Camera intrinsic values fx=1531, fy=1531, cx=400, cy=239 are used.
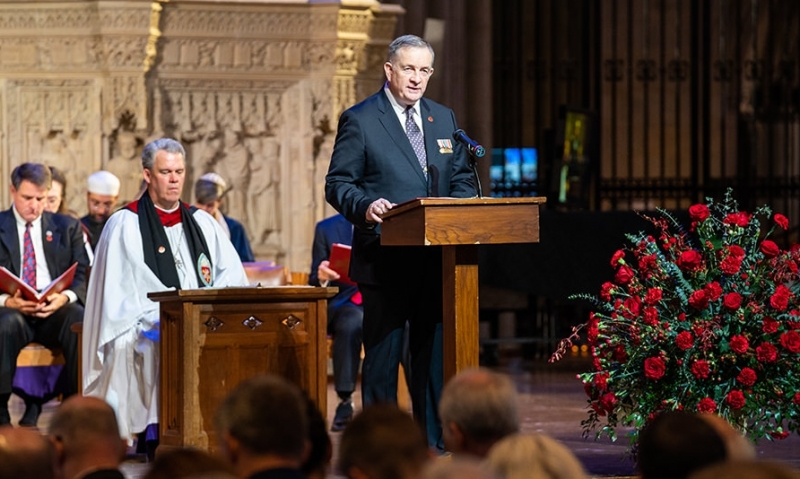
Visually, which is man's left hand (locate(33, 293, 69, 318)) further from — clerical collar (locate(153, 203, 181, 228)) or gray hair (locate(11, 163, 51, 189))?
clerical collar (locate(153, 203, 181, 228))

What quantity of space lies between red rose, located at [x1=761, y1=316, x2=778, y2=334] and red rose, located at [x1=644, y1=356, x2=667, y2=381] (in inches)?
15.4

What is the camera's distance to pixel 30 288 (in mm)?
7848

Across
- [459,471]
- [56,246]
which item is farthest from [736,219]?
[56,246]

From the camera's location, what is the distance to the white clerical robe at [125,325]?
6.61m

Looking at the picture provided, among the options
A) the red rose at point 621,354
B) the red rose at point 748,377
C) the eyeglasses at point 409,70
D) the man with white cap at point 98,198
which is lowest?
the red rose at point 748,377

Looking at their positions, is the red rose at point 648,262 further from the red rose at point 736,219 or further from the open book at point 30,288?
the open book at point 30,288

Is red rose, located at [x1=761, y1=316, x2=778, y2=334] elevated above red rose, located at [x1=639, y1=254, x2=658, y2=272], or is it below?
below

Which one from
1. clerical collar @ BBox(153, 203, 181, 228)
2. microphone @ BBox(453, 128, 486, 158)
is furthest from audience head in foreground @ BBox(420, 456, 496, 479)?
clerical collar @ BBox(153, 203, 181, 228)

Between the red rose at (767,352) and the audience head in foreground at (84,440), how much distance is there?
2.83 meters

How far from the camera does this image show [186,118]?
10805mm

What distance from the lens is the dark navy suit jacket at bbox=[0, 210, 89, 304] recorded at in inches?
324

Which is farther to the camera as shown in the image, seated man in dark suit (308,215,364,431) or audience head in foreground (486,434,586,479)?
seated man in dark suit (308,215,364,431)

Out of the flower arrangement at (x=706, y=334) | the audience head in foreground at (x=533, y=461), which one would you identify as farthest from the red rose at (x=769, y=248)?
the audience head in foreground at (x=533, y=461)

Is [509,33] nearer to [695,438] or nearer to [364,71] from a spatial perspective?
[364,71]
